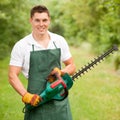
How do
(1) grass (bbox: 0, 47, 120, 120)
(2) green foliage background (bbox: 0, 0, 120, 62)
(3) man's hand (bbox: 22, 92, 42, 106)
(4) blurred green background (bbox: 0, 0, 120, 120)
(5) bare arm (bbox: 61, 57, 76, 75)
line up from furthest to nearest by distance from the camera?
(2) green foliage background (bbox: 0, 0, 120, 62)
(4) blurred green background (bbox: 0, 0, 120, 120)
(1) grass (bbox: 0, 47, 120, 120)
(5) bare arm (bbox: 61, 57, 76, 75)
(3) man's hand (bbox: 22, 92, 42, 106)

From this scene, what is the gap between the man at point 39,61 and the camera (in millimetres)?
4316

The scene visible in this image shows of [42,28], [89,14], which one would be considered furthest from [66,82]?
[89,14]

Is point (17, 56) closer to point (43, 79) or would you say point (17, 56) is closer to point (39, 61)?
point (39, 61)

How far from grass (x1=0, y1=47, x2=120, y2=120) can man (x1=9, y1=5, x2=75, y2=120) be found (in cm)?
371

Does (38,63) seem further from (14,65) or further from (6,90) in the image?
(6,90)

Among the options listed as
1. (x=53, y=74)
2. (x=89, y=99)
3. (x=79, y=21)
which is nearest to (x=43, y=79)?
(x=53, y=74)

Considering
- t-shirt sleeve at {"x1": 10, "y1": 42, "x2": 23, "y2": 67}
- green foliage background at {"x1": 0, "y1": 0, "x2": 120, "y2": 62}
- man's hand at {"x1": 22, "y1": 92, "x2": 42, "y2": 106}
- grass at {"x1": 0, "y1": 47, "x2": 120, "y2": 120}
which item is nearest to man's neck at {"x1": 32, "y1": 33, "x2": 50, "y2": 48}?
t-shirt sleeve at {"x1": 10, "y1": 42, "x2": 23, "y2": 67}

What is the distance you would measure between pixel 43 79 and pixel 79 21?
61.8 ft

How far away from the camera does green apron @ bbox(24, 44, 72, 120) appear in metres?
4.40

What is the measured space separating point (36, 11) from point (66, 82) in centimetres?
85

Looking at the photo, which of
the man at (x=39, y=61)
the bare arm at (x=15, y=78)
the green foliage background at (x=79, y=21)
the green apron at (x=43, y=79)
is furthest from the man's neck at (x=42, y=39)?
the green foliage background at (x=79, y=21)

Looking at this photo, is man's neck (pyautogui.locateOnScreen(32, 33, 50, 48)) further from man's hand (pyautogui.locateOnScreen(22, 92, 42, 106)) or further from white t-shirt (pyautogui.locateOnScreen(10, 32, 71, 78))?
man's hand (pyautogui.locateOnScreen(22, 92, 42, 106))

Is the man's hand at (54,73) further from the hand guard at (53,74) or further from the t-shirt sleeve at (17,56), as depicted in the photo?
the t-shirt sleeve at (17,56)

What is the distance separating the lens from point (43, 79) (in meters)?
4.42
